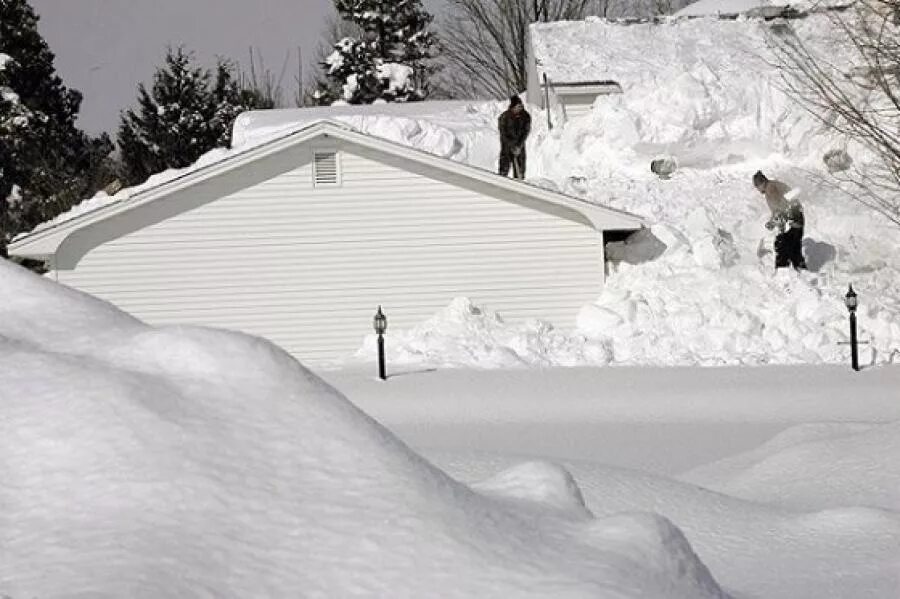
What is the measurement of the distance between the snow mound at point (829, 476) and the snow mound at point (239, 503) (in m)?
2.73

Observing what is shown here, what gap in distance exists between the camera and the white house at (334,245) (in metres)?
23.9

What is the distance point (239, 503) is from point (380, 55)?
54.6m

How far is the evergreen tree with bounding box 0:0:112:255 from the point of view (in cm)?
4588

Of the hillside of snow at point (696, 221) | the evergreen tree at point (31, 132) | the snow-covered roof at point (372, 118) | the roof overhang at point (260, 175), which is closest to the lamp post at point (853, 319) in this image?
the hillside of snow at point (696, 221)

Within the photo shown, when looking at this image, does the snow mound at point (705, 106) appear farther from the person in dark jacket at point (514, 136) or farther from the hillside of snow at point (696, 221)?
the person in dark jacket at point (514, 136)

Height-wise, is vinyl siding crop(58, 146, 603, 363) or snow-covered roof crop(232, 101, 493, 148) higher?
snow-covered roof crop(232, 101, 493, 148)

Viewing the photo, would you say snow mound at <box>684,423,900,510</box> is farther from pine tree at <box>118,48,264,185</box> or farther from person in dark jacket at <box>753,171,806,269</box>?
pine tree at <box>118,48,264,185</box>

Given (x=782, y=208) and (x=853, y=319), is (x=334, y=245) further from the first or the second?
(x=853, y=319)

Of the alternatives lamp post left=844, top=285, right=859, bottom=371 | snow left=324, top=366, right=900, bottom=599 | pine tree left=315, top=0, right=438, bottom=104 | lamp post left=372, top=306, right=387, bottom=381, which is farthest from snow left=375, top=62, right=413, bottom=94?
lamp post left=844, top=285, right=859, bottom=371

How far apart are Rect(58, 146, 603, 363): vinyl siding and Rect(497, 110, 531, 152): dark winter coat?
13.1ft

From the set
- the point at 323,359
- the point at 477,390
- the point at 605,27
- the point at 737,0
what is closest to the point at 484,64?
the point at 737,0

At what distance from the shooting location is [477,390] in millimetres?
17922

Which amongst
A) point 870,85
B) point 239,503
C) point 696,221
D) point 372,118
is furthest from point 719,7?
point 239,503

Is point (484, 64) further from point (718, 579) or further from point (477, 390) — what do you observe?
point (718, 579)
